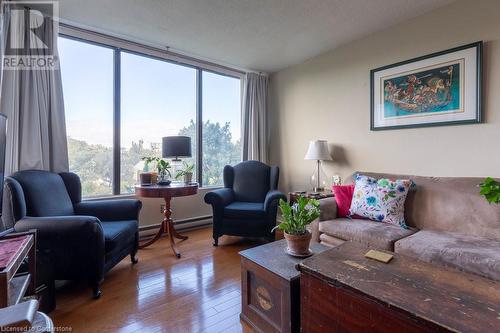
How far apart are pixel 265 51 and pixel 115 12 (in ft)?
5.60

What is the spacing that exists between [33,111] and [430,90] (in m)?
3.73

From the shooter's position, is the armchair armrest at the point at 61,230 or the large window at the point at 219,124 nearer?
the armchair armrest at the point at 61,230

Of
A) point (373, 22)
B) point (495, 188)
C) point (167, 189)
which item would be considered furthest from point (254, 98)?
point (495, 188)

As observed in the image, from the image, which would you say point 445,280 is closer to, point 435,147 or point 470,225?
point 470,225

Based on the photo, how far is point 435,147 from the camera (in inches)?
93.9

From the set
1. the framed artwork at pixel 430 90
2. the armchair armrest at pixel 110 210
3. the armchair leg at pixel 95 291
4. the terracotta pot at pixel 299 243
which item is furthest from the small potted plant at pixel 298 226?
the framed artwork at pixel 430 90

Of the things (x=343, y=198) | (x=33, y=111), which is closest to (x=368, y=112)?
(x=343, y=198)

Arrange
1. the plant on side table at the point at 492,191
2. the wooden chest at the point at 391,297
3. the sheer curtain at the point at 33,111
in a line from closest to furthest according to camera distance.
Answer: the wooden chest at the point at 391,297 → the plant on side table at the point at 492,191 → the sheer curtain at the point at 33,111

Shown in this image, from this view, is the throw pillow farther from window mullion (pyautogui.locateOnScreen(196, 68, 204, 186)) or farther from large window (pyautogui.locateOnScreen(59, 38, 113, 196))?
large window (pyautogui.locateOnScreen(59, 38, 113, 196))

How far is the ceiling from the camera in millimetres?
2260

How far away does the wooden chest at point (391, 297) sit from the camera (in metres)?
0.83

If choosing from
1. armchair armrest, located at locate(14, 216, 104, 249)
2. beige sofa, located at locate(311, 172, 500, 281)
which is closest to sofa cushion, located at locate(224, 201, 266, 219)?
beige sofa, located at locate(311, 172, 500, 281)

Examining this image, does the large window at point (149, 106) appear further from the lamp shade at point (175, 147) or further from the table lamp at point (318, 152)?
the table lamp at point (318, 152)

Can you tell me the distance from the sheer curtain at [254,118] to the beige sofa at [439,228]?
175 cm
